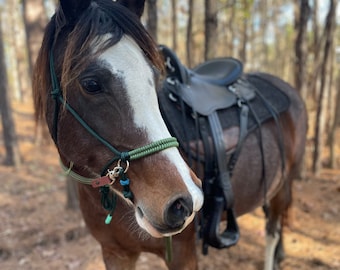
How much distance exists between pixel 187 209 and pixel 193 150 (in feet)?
2.88

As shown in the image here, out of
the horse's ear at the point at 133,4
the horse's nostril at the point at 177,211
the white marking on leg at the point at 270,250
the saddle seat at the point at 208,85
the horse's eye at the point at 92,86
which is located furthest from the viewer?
the white marking on leg at the point at 270,250

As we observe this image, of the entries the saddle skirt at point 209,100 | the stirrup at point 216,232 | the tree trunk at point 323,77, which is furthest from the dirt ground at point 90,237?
the saddle skirt at point 209,100

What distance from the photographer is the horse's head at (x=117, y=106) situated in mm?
1318

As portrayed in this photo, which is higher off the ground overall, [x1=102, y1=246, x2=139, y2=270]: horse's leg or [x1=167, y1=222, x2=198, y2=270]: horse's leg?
[x1=167, y1=222, x2=198, y2=270]: horse's leg

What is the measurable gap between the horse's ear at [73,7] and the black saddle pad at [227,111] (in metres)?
0.78

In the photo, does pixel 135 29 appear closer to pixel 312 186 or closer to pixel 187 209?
pixel 187 209

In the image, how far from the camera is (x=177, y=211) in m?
1.30

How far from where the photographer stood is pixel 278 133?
2924mm

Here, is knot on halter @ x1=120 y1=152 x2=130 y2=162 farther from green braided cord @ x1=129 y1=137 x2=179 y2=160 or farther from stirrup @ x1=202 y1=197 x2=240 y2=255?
stirrup @ x1=202 y1=197 x2=240 y2=255

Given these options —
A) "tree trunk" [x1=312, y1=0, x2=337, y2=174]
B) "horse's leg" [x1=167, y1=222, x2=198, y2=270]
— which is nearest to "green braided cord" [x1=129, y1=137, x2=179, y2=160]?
"horse's leg" [x1=167, y1=222, x2=198, y2=270]

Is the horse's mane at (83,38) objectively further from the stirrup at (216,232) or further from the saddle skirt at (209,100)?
the stirrup at (216,232)

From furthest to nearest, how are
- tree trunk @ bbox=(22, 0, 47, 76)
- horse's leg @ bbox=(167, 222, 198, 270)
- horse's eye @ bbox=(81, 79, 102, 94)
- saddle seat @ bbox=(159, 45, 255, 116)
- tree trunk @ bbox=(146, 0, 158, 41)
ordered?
tree trunk @ bbox=(22, 0, 47, 76), tree trunk @ bbox=(146, 0, 158, 41), saddle seat @ bbox=(159, 45, 255, 116), horse's leg @ bbox=(167, 222, 198, 270), horse's eye @ bbox=(81, 79, 102, 94)

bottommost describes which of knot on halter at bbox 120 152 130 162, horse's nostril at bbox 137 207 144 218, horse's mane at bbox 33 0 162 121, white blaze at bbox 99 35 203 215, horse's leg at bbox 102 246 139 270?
Answer: horse's leg at bbox 102 246 139 270

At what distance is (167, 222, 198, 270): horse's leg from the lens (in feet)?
6.73
